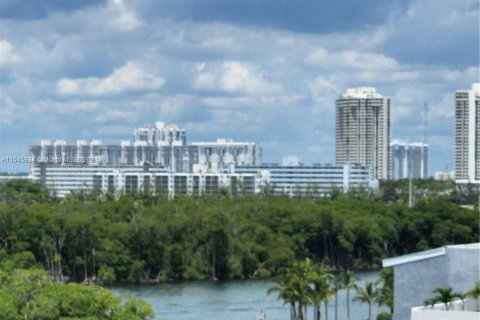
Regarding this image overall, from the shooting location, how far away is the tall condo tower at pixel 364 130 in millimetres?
129625

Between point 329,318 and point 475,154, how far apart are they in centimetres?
8903

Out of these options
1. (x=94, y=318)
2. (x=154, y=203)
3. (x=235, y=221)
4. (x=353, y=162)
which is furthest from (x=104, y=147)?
(x=94, y=318)

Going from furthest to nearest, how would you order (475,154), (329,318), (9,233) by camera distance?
(475,154) → (9,233) → (329,318)

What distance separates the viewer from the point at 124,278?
43.5 meters

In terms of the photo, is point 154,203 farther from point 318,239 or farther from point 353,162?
point 353,162

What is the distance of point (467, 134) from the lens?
118m

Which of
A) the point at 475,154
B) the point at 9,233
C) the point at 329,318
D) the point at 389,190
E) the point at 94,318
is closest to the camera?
the point at 94,318

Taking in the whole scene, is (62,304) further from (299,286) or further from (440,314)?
(299,286)

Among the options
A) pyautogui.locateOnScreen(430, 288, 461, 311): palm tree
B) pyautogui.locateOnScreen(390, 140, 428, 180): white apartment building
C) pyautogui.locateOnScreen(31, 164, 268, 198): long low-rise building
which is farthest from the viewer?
pyautogui.locateOnScreen(390, 140, 428, 180): white apartment building

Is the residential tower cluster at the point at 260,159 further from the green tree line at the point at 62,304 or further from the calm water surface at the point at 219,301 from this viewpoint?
the green tree line at the point at 62,304

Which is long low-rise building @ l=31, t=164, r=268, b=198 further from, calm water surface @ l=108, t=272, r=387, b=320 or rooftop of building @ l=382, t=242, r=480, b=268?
rooftop of building @ l=382, t=242, r=480, b=268

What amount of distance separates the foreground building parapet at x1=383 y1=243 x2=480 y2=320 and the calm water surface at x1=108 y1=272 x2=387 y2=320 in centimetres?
918

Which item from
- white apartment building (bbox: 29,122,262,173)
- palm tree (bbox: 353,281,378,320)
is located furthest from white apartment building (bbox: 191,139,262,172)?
palm tree (bbox: 353,281,378,320)

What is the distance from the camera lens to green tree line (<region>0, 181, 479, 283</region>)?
1718 inches
